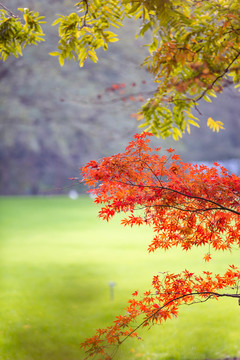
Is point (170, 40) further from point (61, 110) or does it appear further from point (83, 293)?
point (61, 110)

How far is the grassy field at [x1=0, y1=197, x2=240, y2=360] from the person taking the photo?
314cm

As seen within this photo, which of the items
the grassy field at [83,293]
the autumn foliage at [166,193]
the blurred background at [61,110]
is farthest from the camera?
the blurred background at [61,110]

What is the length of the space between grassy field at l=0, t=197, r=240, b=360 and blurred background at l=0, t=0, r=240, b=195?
3.03m

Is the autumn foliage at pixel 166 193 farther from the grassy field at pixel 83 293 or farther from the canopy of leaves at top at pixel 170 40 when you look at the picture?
the grassy field at pixel 83 293

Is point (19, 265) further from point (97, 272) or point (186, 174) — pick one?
point (186, 174)

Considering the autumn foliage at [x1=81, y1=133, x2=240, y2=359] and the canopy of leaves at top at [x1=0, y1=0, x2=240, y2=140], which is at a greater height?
the canopy of leaves at top at [x1=0, y1=0, x2=240, y2=140]

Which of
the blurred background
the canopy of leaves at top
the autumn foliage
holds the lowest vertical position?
the autumn foliage

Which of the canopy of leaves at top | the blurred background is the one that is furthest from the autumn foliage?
the blurred background

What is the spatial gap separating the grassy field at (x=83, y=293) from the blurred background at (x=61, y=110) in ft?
9.93

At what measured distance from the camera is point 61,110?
12.1 metres

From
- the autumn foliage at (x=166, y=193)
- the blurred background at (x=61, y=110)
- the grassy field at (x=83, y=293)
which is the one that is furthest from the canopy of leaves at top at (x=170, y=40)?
the blurred background at (x=61, y=110)

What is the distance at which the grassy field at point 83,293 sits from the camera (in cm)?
314

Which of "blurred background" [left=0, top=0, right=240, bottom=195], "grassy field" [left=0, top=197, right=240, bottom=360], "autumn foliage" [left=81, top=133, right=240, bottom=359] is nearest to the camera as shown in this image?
"autumn foliage" [left=81, top=133, right=240, bottom=359]

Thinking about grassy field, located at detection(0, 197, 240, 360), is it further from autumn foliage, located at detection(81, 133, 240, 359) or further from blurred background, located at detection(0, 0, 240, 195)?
blurred background, located at detection(0, 0, 240, 195)
